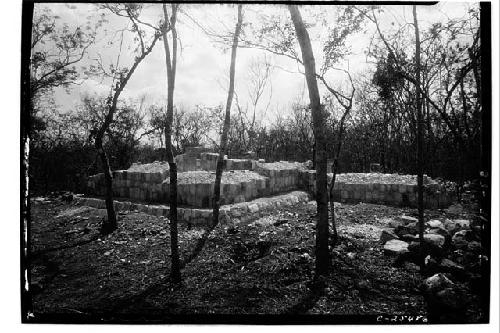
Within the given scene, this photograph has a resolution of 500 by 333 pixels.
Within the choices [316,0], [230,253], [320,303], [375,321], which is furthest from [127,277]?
[316,0]

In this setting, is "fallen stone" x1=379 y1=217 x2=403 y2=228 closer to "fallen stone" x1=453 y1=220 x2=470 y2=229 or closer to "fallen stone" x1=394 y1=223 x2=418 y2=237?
"fallen stone" x1=394 y1=223 x2=418 y2=237

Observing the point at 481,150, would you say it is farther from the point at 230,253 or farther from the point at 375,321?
the point at 230,253

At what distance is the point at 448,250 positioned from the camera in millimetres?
4730

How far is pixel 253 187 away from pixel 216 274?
16.0 feet

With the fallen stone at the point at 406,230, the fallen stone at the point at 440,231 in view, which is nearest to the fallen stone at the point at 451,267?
the fallen stone at the point at 440,231

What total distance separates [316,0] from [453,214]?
210 inches

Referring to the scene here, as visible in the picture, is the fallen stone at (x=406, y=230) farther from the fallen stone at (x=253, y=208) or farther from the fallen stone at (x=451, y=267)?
the fallen stone at (x=253, y=208)

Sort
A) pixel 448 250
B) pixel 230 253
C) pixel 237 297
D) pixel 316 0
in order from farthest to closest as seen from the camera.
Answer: pixel 230 253 < pixel 448 250 < pixel 237 297 < pixel 316 0

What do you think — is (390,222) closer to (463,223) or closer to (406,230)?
(406,230)

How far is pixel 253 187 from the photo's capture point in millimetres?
9672

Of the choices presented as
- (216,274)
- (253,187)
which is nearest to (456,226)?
(216,274)

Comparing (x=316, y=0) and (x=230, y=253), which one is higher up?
(x=316, y=0)

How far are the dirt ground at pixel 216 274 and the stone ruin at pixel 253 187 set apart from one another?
1207 mm

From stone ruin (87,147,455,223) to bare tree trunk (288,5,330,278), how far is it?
14.0ft
